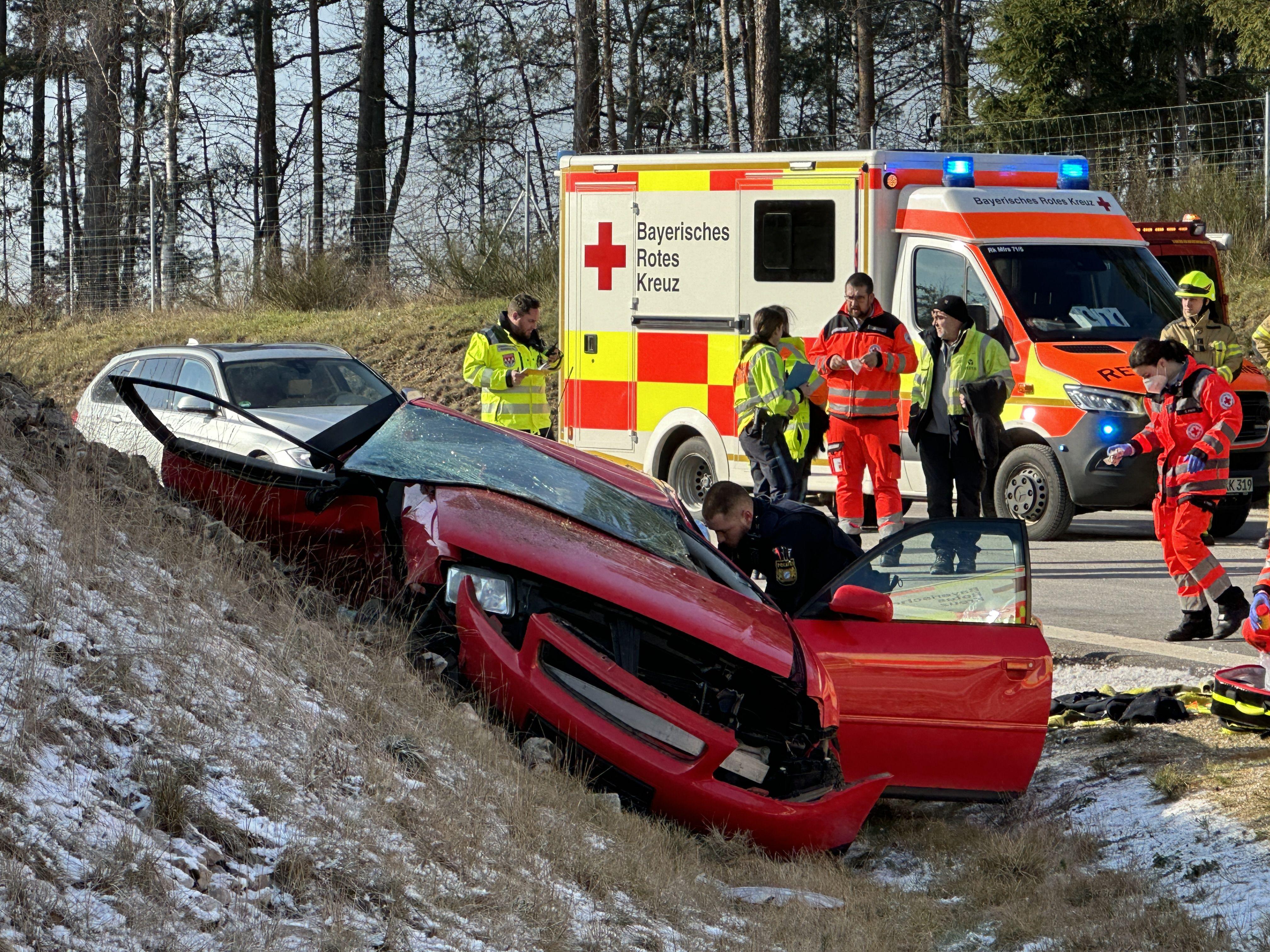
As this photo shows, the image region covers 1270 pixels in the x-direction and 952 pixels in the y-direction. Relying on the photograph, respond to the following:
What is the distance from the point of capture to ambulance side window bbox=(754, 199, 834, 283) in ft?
37.1

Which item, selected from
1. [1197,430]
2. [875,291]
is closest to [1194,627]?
[1197,430]

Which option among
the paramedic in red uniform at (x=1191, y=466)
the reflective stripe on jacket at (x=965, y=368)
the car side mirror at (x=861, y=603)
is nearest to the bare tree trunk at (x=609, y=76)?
the reflective stripe on jacket at (x=965, y=368)

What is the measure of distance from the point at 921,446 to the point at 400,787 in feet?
19.3

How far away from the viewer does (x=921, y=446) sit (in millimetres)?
9188

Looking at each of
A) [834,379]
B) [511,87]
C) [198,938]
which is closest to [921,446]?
[834,379]

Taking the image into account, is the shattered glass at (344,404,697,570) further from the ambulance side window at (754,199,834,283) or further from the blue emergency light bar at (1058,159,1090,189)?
the blue emergency light bar at (1058,159,1090,189)

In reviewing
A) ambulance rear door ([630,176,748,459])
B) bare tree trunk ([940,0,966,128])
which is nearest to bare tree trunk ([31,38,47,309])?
bare tree trunk ([940,0,966,128])

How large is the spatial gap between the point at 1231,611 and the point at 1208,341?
125 inches

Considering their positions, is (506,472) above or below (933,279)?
below

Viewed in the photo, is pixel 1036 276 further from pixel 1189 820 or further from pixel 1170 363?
pixel 1189 820

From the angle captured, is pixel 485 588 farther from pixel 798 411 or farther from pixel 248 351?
pixel 248 351

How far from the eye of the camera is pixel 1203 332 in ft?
33.2

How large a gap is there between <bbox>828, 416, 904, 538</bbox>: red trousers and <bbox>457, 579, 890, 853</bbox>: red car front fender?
4962 mm

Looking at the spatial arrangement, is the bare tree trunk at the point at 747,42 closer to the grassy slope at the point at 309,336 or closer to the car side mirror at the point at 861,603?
the grassy slope at the point at 309,336
